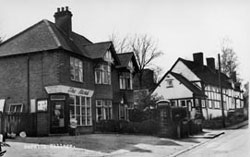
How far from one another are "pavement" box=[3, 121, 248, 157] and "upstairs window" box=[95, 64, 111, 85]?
2.66 m

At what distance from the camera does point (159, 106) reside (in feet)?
20.6

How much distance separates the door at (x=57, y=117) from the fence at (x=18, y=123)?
346mm

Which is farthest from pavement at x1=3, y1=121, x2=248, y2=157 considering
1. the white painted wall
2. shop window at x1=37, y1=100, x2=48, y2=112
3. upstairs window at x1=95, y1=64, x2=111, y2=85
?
upstairs window at x1=95, y1=64, x2=111, y2=85

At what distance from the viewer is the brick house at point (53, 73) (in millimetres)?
5488

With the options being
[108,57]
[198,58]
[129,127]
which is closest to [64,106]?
[129,127]

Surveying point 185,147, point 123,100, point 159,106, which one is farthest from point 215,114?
point 123,100

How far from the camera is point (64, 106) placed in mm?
6609

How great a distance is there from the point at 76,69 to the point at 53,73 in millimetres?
1016

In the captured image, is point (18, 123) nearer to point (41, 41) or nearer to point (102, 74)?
point (41, 41)

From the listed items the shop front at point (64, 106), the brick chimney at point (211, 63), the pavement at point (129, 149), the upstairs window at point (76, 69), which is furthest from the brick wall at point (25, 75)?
the brick chimney at point (211, 63)

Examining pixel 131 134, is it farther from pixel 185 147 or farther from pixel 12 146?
pixel 12 146

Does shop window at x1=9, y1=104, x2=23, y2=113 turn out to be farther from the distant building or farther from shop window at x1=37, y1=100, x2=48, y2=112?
the distant building

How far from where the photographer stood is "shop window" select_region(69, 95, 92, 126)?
739cm

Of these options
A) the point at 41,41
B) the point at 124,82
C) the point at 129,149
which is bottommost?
the point at 129,149
